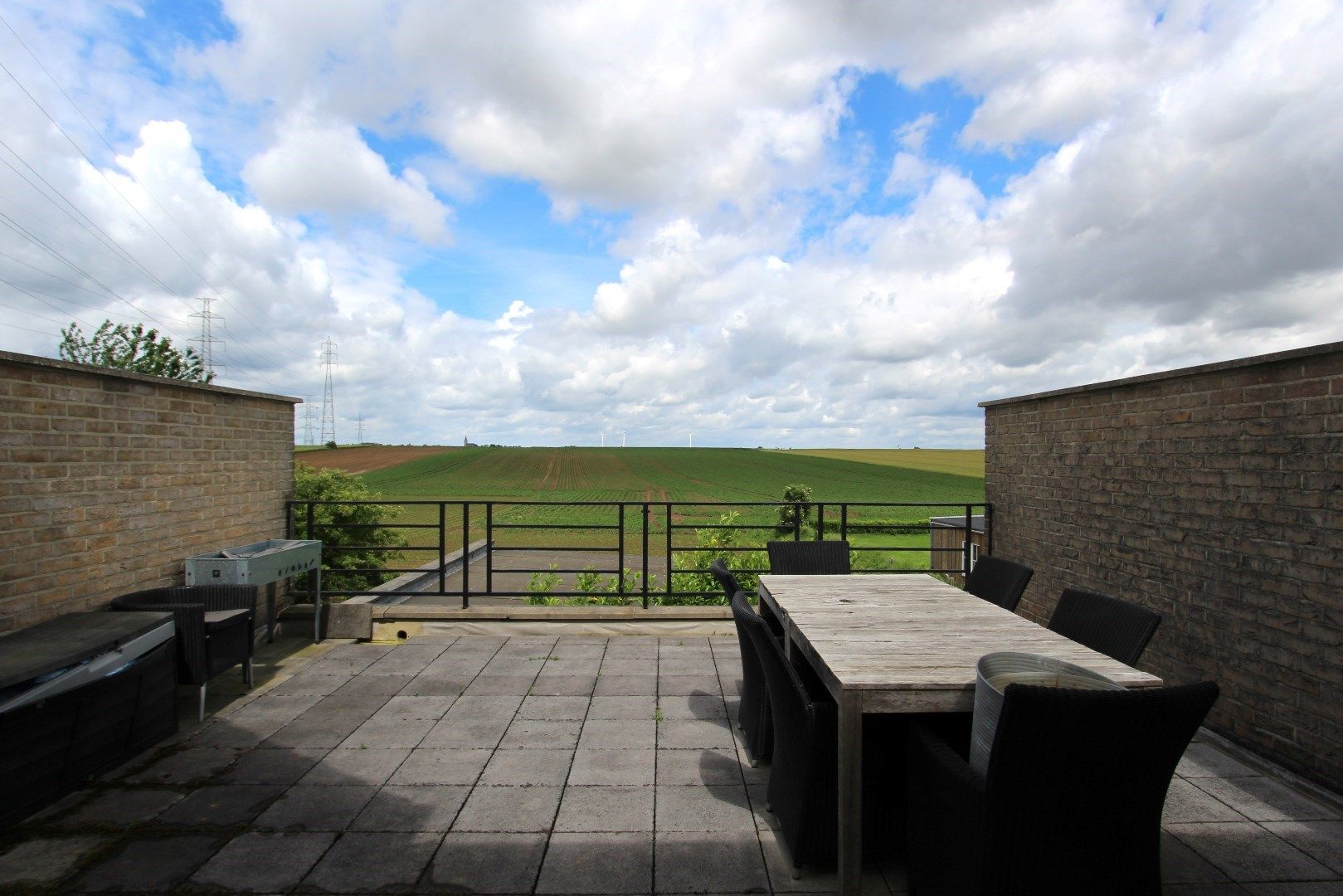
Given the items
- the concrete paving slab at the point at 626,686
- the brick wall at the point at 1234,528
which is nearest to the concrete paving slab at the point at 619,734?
the concrete paving slab at the point at 626,686

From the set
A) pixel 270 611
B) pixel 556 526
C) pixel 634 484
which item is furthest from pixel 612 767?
pixel 634 484

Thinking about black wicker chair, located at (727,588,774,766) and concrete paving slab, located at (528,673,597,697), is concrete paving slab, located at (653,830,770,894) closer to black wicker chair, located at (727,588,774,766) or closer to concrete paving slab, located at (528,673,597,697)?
black wicker chair, located at (727,588,774,766)

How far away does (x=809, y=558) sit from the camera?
14.0 feet

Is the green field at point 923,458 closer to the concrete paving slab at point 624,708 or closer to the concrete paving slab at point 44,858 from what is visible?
the concrete paving slab at point 624,708

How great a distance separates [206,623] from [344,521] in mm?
3216

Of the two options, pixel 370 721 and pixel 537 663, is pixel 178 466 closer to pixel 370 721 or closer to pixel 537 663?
pixel 370 721

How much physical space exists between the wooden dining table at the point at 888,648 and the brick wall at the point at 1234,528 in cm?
115

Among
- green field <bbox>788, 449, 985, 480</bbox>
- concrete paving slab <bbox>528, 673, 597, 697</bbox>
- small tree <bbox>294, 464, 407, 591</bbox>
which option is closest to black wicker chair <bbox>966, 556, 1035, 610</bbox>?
concrete paving slab <bbox>528, 673, 597, 697</bbox>

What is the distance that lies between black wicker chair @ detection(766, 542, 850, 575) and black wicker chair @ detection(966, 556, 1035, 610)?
79 cm

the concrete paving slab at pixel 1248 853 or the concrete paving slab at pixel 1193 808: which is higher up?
the concrete paving slab at pixel 1248 853

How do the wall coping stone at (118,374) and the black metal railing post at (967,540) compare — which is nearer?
the wall coping stone at (118,374)

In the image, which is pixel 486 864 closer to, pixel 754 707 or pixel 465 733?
pixel 465 733

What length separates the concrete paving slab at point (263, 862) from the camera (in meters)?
2.05

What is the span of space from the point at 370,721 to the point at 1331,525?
171 inches
